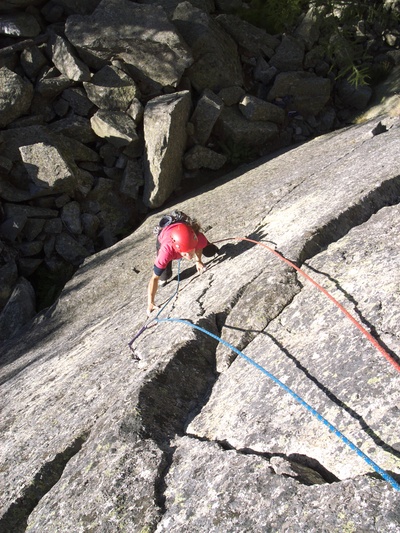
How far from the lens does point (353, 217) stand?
231 inches

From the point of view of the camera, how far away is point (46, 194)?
452 inches

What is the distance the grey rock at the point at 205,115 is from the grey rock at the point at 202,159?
1.28ft

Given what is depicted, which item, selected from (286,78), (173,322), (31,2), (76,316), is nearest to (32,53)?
(31,2)

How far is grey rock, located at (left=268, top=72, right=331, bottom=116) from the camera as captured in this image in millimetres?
13016

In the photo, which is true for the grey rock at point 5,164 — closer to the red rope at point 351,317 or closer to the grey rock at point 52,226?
the grey rock at point 52,226

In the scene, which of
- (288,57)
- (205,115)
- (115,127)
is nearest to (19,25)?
(115,127)

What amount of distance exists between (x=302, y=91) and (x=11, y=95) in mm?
7799

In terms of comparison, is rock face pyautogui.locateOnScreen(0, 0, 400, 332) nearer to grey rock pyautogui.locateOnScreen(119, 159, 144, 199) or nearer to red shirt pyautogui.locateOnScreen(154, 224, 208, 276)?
grey rock pyautogui.locateOnScreen(119, 159, 144, 199)

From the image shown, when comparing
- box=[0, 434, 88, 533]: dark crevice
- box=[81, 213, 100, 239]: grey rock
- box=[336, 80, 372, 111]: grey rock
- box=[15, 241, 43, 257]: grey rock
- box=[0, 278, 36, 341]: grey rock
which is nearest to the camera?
box=[0, 434, 88, 533]: dark crevice

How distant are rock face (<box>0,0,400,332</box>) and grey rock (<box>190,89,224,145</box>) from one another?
0.03 meters

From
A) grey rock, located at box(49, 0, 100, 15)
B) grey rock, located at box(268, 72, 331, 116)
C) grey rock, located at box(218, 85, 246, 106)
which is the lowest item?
grey rock, located at box(268, 72, 331, 116)

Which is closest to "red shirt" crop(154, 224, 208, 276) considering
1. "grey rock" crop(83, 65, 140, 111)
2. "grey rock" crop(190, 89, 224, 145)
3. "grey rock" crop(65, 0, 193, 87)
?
"grey rock" crop(190, 89, 224, 145)

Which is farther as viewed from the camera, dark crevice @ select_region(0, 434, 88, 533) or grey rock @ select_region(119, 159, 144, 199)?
grey rock @ select_region(119, 159, 144, 199)

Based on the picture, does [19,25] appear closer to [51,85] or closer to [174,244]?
[51,85]
